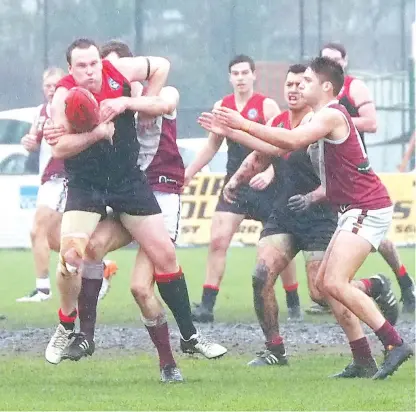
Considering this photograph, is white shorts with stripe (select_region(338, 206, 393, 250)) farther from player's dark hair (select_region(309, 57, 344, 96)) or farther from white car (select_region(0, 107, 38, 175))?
white car (select_region(0, 107, 38, 175))

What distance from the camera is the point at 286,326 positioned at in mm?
11117

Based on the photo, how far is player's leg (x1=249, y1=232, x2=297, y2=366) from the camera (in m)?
9.06

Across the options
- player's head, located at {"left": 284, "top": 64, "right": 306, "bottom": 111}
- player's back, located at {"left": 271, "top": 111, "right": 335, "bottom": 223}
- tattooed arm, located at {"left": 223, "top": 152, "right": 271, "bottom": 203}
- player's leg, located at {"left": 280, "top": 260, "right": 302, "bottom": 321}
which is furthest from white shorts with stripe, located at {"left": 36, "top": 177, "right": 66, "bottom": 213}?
player's head, located at {"left": 284, "top": 64, "right": 306, "bottom": 111}

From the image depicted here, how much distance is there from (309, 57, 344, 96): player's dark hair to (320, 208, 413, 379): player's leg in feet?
2.46

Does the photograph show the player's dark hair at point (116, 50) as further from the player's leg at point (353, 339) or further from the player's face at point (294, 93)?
the player's leg at point (353, 339)

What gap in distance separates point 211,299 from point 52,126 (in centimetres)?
372

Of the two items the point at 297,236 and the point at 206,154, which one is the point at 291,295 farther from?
the point at 297,236

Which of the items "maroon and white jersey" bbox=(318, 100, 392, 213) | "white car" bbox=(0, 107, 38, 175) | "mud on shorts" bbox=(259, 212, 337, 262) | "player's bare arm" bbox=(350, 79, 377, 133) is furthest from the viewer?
"white car" bbox=(0, 107, 38, 175)

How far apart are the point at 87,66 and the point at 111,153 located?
1.71ft

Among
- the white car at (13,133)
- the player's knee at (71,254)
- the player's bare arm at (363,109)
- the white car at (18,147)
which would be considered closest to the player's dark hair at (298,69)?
the player's bare arm at (363,109)

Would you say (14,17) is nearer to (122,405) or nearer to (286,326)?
(286,326)

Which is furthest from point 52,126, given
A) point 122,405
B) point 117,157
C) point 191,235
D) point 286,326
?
point 191,235

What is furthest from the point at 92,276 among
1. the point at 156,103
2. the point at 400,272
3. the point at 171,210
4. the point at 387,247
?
the point at 400,272

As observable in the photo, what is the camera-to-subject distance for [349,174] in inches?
331
